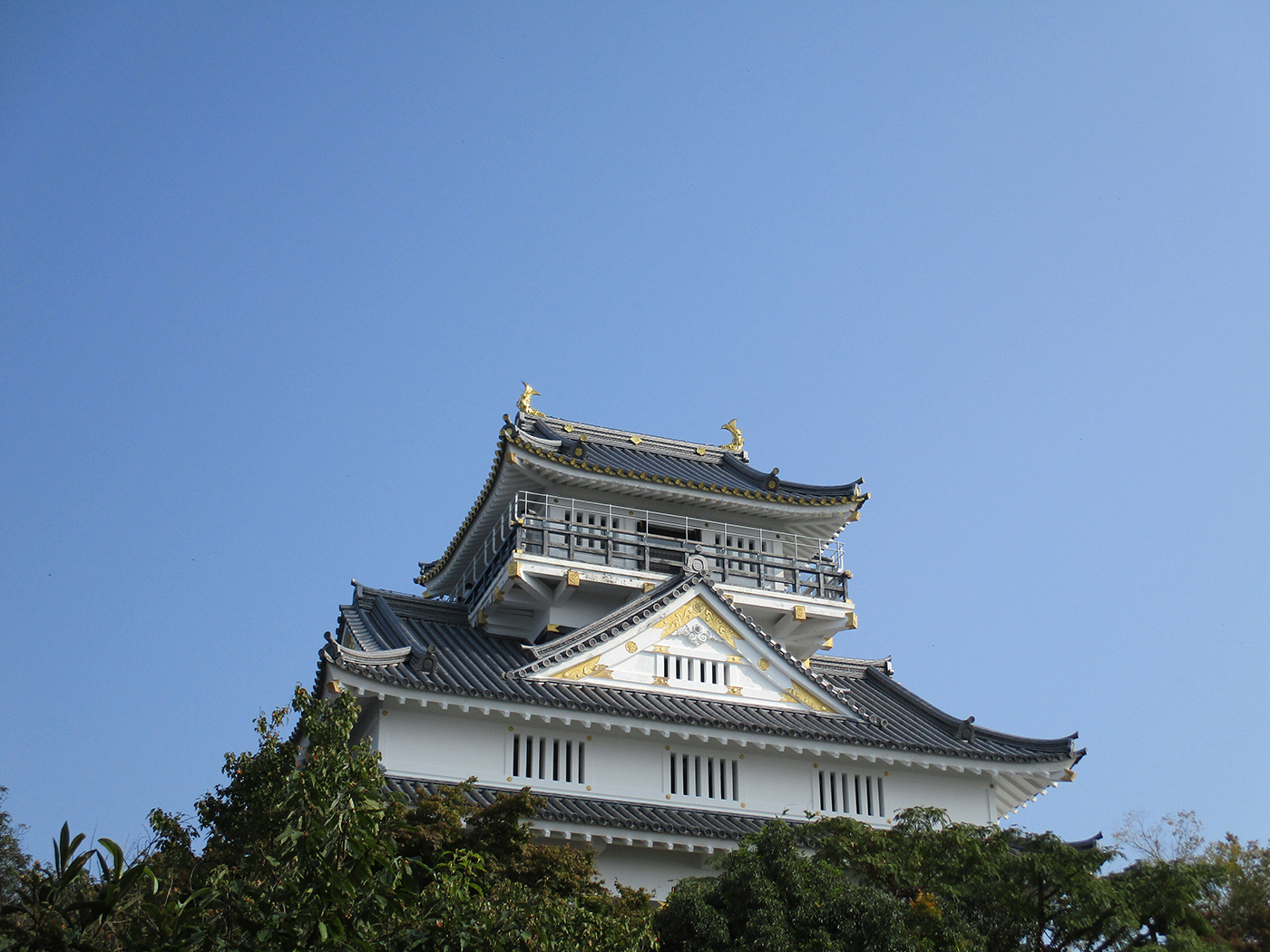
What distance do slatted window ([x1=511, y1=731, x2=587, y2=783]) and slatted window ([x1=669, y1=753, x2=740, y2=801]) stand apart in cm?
190

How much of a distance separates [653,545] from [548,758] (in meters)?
6.72

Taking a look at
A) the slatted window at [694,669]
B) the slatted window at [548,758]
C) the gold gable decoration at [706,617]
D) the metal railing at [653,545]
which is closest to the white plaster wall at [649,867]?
the slatted window at [548,758]

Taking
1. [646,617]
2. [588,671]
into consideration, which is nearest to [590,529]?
[646,617]

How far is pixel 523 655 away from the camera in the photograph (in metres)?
27.8

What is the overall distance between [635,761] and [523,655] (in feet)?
13.0

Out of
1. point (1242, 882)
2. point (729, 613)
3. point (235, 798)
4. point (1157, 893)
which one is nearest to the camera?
point (235, 798)

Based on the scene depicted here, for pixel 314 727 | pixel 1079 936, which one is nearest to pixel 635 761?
pixel 1079 936

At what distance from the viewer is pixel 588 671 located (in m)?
25.9

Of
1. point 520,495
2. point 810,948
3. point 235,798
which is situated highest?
point 520,495

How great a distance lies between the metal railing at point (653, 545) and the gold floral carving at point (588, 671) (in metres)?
3.57

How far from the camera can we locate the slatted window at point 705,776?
25.3 meters

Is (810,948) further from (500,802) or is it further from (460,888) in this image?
(460,888)

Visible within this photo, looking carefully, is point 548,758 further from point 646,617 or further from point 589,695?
point 646,617

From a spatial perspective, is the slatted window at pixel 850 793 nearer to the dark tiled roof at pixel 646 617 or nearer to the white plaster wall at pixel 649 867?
the dark tiled roof at pixel 646 617
